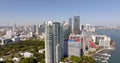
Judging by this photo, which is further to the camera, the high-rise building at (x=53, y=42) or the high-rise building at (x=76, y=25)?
the high-rise building at (x=76, y=25)

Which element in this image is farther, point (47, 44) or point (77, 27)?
point (77, 27)

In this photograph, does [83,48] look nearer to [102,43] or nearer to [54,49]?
[102,43]

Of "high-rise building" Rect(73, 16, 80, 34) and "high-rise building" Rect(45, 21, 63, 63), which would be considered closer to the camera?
"high-rise building" Rect(45, 21, 63, 63)

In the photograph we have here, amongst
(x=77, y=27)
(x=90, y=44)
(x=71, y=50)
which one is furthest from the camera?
(x=77, y=27)

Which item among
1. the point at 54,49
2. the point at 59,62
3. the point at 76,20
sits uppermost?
the point at 76,20

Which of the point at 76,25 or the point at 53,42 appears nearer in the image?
the point at 53,42

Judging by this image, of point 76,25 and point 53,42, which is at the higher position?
→ point 76,25

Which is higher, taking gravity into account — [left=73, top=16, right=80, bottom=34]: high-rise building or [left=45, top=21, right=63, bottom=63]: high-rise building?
[left=73, top=16, right=80, bottom=34]: high-rise building

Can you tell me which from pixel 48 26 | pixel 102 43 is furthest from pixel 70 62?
pixel 102 43
